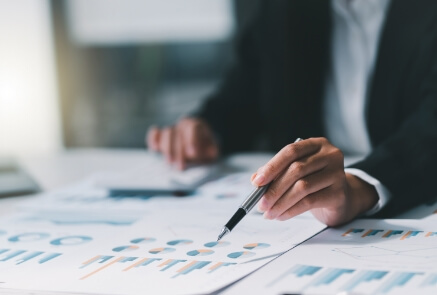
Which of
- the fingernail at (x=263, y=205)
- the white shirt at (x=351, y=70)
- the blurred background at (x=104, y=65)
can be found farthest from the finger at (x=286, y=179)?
the blurred background at (x=104, y=65)

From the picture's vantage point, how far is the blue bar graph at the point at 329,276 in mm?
637

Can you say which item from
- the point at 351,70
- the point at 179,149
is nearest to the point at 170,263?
the point at 179,149

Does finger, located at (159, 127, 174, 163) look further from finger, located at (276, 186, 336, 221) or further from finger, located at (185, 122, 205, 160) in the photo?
finger, located at (276, 186, 336, 221)

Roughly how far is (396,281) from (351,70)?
0.87 meters

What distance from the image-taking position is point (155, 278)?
0.68m

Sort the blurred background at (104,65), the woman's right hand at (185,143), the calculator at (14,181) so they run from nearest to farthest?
the calculator at (14,181)
the woman's right hand at (185,143)
the blurred background at (104,65)

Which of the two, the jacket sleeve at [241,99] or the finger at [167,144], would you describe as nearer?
the finger at [167,144]

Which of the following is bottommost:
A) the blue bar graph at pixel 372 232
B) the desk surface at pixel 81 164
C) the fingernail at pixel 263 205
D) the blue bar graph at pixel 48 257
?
the blue bar graph at pixel 372 232

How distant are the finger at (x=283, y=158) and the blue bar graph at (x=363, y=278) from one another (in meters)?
0.18

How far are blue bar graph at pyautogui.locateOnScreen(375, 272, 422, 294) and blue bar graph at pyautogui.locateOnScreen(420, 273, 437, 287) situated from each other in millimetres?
15

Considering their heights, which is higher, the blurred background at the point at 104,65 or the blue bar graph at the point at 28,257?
the blurred background at the point at 104,65

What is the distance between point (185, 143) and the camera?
131 cm

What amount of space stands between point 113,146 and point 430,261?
8.12ft

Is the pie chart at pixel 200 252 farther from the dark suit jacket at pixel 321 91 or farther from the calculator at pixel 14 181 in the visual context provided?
the calculator at pixel 14 181
